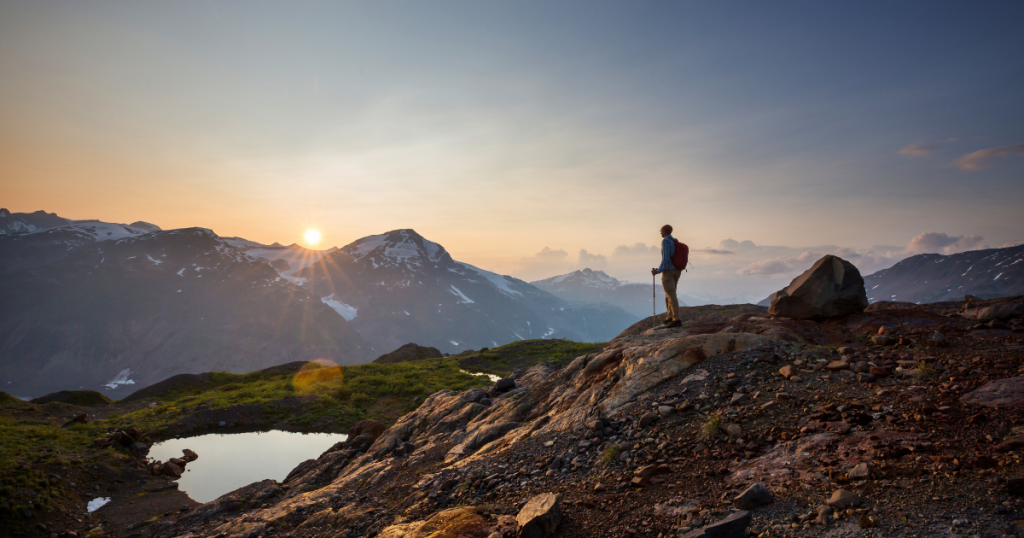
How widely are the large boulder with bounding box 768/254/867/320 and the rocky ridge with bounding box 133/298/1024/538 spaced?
0.63m

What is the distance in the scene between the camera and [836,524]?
7.17m

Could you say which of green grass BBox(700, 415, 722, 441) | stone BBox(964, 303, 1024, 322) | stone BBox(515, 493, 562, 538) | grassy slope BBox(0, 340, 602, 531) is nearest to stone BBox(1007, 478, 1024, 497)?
green grass BBox(700, 415, 722, 441)

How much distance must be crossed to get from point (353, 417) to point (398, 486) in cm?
2496

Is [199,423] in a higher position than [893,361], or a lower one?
lower

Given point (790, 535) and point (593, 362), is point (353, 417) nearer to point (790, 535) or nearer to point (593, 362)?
point (593, 362)

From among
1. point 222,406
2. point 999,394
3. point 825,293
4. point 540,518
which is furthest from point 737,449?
point 222,406

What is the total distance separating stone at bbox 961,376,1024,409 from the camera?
916 cm

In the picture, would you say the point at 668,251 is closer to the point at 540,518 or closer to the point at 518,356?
the point at 540,518

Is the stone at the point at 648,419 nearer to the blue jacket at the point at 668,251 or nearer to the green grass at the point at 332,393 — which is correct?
the blue jacket at the point at 668,251

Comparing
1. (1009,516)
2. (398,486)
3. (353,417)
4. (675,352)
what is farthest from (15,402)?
(1009,516)

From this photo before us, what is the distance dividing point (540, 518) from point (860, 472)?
6402 mm

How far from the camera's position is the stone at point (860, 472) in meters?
8.02

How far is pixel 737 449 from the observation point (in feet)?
34.7

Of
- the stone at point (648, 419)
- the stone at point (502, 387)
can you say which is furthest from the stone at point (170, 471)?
the stone at point (648, 419)
